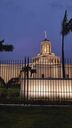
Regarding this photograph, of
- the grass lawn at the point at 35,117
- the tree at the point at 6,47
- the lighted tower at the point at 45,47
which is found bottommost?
the grass lawn at the point at 35,117

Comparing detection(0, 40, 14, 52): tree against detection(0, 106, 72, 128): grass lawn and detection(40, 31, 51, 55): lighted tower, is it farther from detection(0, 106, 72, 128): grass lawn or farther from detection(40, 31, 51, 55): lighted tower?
detection(40, 31, 51, 55): lighted tower

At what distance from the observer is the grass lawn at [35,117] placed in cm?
1459

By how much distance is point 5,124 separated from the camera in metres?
14.7

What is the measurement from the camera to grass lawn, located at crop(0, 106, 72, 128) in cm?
1459

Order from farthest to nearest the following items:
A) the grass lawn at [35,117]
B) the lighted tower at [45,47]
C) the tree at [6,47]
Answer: the lighted tower at [45,47] < the tree at [6,47] < the grass lawn at [35,117]

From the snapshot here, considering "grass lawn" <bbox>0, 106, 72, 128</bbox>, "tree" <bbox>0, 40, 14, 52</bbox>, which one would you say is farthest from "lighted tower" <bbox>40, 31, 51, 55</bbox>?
"grass lawn" <bbox>0, 106, 72, 128</bbox>

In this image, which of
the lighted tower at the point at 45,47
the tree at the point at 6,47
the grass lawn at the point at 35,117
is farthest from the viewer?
the lighted tower at the point at 45,47

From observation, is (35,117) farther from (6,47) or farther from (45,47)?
(45,47)

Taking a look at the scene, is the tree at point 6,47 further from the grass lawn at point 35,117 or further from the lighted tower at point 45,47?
the lighted tower at point 45,47

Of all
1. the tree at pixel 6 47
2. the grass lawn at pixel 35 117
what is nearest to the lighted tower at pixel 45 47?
the tree at pixel 6 47

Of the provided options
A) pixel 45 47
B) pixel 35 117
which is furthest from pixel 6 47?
pixel 45 47

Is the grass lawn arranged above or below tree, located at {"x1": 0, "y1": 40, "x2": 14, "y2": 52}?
below

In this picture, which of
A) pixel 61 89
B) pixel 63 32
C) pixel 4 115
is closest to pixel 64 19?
pixel 63 32

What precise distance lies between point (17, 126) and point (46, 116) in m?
2.60
